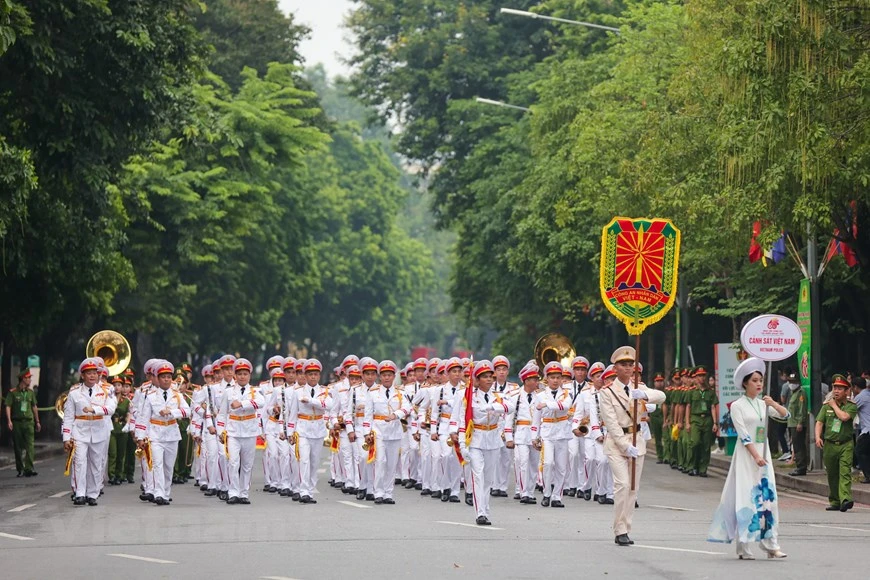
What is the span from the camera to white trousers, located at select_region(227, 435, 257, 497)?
2230 cm

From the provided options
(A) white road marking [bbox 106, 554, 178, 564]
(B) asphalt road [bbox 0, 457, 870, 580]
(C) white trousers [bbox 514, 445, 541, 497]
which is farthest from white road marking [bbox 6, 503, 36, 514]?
(C) white trousers [bbox 514, 445, 541, 497]

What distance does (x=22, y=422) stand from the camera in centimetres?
2939

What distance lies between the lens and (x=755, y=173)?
2433 centimetres

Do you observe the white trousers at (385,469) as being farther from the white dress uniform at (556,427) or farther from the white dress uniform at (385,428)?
the white dress uniform at (556,427)

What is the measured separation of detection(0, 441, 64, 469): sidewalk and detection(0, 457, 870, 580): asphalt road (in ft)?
31.6

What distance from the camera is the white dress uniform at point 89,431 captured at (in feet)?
72.4

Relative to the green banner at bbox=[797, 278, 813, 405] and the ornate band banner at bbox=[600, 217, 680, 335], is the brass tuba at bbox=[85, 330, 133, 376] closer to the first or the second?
the ornate band banner at bbox=[600, 217, 680, 335]

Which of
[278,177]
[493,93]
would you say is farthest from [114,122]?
[493,93]

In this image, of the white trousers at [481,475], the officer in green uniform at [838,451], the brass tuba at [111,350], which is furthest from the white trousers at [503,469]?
the brass tuba at [111,350]

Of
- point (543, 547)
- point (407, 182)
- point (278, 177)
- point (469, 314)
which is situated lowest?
point (543, 547)

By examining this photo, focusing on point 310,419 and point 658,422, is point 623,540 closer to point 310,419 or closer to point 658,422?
point 310,419

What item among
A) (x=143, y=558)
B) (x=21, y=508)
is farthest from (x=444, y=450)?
(x=143, y=558)

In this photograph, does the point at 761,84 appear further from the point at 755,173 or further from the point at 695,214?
the point at 695,214

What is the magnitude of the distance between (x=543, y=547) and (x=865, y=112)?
9.79m
